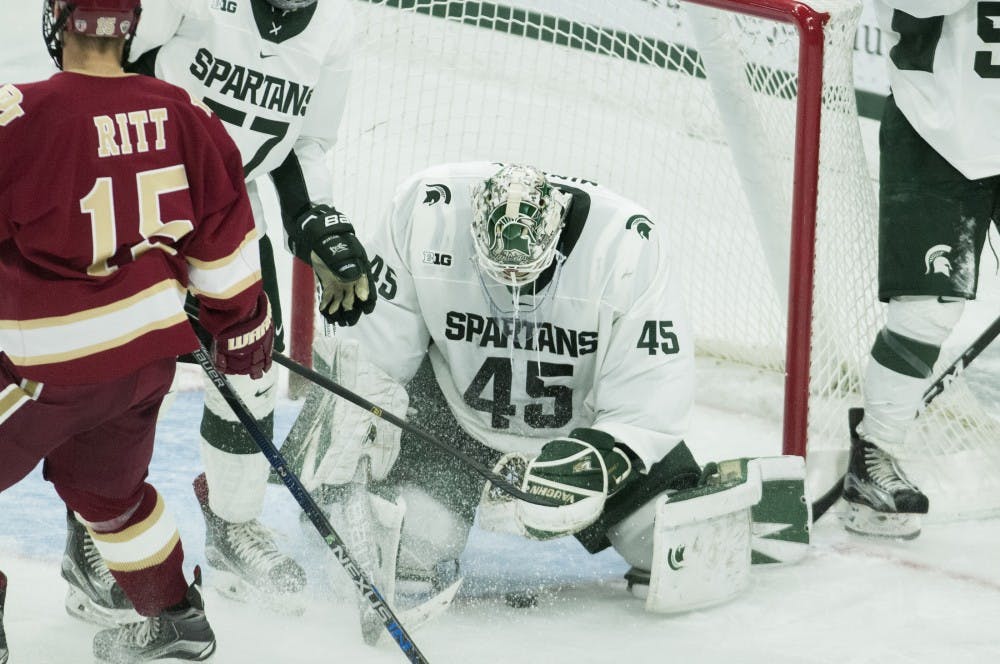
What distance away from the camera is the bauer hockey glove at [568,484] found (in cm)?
241

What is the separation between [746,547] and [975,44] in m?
1.08

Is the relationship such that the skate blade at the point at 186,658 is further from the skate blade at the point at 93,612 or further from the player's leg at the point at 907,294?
the player's leg at the point at 907,294

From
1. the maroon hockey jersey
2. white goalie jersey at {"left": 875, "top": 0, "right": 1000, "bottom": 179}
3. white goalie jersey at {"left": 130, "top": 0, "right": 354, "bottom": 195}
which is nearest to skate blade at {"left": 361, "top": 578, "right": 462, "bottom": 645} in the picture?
the maroon hockey jersey

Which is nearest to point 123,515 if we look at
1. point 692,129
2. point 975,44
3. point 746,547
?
point 746,547

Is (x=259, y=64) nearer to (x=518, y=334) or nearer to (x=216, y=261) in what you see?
(x=216, y=261)

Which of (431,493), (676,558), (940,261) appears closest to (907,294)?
(940,261)

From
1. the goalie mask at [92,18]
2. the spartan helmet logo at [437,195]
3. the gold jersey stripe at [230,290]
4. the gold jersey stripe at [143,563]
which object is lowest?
the gold jersey stripe at [143,563]

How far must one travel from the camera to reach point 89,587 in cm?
245

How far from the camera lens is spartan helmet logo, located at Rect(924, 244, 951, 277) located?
9.14 feet

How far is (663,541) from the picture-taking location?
97.7 inches

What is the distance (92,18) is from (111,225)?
0.89 feet

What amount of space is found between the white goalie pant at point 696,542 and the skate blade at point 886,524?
44cm

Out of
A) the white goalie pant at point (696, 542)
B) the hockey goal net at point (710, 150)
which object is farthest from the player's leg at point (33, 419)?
the hockey goal net at point (710, 150)

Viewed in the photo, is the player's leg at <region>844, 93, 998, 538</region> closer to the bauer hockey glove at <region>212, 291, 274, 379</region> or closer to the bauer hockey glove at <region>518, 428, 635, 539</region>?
the bauer hockey glove at <region>518, 428, 635, 539</region>
